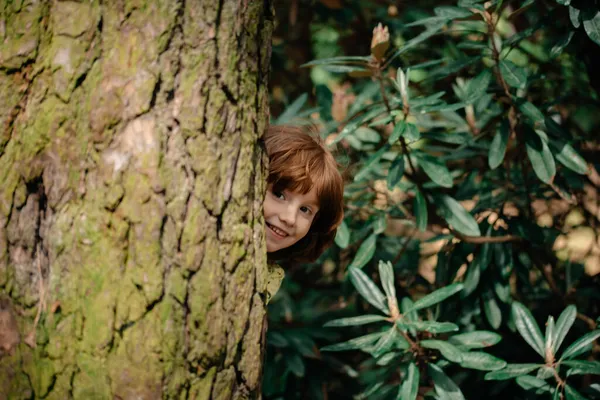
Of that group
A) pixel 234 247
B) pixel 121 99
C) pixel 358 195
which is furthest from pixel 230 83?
pixel 358 195

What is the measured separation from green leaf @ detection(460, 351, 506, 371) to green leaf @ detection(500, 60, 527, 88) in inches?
31.5

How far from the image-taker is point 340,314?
2.58m

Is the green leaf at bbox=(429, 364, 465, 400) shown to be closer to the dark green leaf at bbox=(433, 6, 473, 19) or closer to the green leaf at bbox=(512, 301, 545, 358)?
the green leaf at bbox=(512, 301, 545, 358)

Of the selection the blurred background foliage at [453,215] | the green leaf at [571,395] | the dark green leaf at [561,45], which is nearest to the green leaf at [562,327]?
the blurred background foliage at [453,215]

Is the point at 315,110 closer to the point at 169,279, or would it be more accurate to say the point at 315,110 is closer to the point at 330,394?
the point at 330,394

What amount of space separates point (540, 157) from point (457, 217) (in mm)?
332

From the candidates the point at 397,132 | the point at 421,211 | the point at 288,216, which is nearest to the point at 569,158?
the point at 421,211

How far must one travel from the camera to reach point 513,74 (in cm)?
167

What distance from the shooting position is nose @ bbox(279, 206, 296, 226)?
1.43 meters

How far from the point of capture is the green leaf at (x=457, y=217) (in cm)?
184

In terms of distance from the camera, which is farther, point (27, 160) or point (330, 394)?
point (330, 394)

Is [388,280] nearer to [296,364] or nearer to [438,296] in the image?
[438,296]

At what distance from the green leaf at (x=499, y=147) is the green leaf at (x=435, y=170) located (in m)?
0.17

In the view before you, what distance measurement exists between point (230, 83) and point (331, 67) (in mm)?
899
